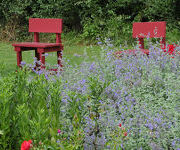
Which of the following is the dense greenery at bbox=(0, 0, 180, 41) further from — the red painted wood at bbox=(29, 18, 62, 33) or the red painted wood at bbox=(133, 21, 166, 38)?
the red painted wood at bbox=(133, 21, 166, 38)

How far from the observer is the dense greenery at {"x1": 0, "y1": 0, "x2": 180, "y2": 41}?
12.7m

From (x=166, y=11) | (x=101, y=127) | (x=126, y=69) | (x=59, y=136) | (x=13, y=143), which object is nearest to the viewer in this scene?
(x=59, y=136)

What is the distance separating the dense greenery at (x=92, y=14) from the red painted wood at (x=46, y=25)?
17.5 ft

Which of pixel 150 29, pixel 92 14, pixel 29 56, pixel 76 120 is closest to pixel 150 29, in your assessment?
pixel 150 29

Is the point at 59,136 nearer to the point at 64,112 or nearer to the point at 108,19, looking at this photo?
the point at 64,112

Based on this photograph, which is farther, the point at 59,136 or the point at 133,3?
the point at 133,3

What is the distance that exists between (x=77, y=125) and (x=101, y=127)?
1.53ft

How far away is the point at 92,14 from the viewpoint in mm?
13359

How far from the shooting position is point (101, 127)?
2.61 m

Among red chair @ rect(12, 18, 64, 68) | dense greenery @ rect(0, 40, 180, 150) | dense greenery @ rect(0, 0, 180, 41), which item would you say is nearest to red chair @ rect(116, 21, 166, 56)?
red chair @ rect(12, 18, 64, 68)

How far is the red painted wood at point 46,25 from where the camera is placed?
7.10 meters

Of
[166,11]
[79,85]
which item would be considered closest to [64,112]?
[79,85]

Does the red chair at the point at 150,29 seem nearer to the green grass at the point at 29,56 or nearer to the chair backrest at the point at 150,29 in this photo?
the chair backrest at the point at 150,29

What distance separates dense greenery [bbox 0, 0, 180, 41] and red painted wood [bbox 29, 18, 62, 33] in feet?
17.5
